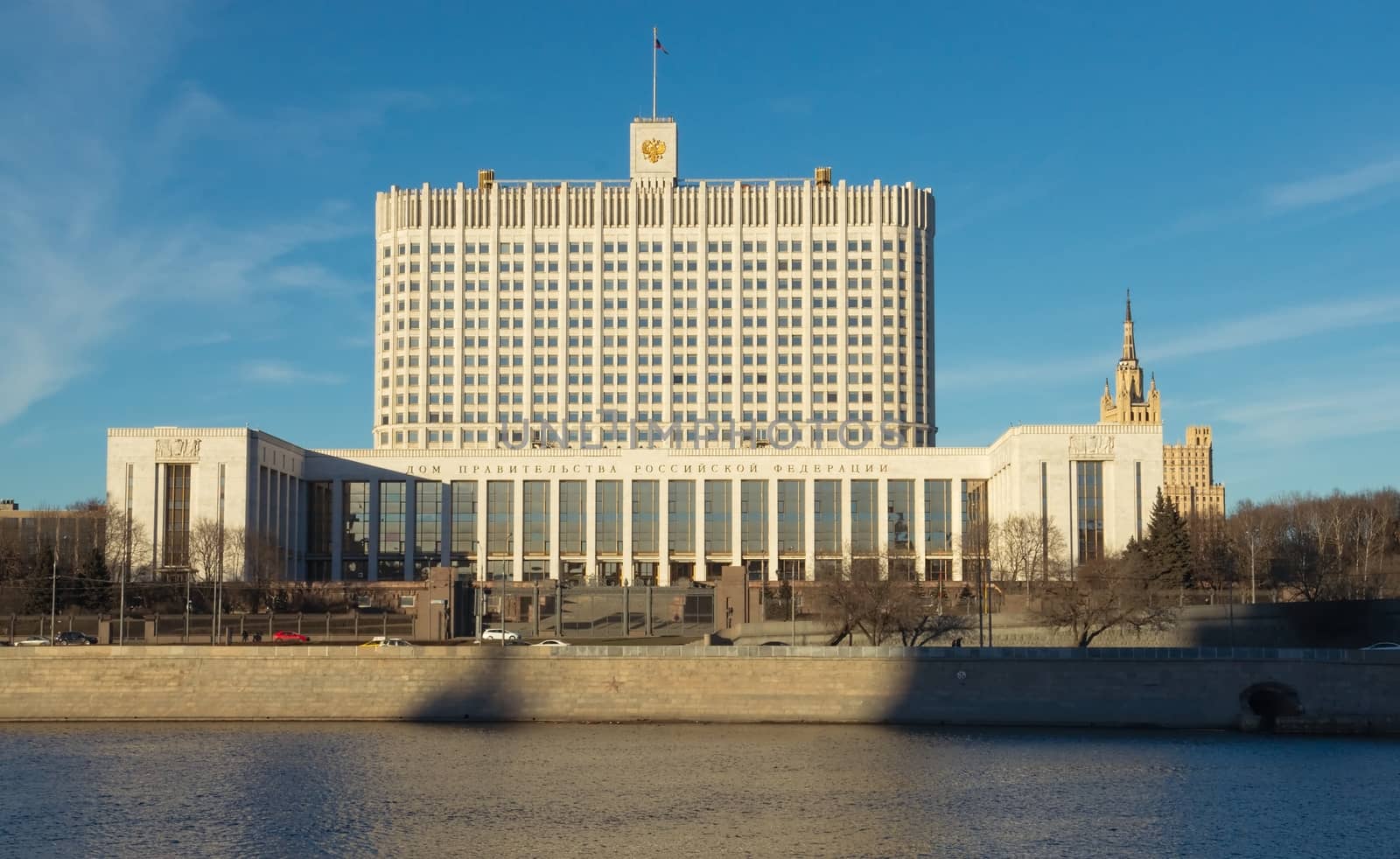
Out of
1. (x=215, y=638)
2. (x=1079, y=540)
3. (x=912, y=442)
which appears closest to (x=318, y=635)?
(x=215, y=638)

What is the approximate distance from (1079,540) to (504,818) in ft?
351

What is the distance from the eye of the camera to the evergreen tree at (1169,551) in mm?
128125

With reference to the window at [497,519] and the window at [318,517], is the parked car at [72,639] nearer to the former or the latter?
the window at [318,517]

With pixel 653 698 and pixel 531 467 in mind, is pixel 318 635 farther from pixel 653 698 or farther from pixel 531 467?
pixel 531 467

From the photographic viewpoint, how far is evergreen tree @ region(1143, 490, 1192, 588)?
128 metres

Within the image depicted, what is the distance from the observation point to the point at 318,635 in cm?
11794

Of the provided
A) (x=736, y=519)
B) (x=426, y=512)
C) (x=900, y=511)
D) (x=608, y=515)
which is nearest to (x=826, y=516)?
(x=900, y=511)

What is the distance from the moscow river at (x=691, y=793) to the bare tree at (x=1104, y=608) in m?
24.4

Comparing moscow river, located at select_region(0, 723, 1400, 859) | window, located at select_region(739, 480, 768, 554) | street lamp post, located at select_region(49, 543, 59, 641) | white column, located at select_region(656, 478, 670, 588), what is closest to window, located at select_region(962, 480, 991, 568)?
window, located at select_region(739, 480, 768, 554)

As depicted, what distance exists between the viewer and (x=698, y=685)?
3361 inches

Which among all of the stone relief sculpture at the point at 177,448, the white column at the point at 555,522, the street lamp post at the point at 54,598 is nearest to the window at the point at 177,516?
the stone relief sculpture at the point at 177,448

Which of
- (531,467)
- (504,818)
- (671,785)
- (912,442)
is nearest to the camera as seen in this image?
(504,818)

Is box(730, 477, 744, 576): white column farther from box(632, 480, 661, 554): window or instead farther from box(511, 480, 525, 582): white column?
box(511, 480, 525, 582): white column

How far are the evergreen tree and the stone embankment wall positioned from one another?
45.5m
